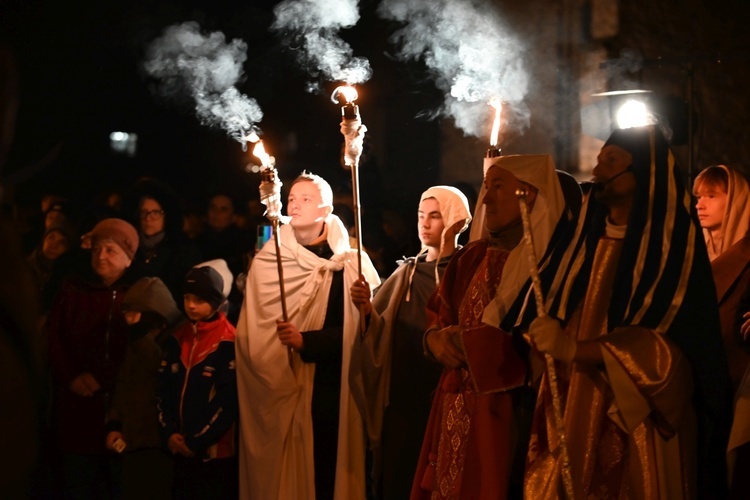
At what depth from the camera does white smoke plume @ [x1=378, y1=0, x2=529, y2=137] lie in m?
8.79

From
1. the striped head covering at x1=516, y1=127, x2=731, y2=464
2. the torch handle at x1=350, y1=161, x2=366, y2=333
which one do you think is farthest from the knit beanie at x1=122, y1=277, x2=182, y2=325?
the striped head covering at x1=516, y1=127, x2=731, y2=464

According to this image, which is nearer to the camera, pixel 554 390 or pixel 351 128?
pixel 554 390

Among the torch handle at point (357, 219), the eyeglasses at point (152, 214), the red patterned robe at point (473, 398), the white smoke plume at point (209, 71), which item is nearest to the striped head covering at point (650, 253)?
the red patterned robe at point (473, 398)

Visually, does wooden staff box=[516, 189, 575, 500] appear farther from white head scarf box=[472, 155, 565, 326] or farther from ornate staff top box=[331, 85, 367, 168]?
ornate staff top box=[331, 85, 367, 168]

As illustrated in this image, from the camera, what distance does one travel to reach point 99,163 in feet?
35.6

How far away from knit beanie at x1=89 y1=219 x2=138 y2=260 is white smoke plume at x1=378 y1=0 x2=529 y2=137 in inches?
106

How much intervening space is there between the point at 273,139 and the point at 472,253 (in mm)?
6207

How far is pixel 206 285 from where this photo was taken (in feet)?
22.5

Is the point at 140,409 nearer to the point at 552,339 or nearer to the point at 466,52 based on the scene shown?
the point at 552,339

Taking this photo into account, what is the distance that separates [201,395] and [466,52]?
12.3ft

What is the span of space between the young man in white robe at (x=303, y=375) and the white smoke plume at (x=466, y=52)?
2.09 meters

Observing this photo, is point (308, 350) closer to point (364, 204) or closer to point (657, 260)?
point (657, 260)

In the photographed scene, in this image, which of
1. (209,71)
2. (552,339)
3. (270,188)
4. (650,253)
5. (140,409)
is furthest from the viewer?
(209,71)

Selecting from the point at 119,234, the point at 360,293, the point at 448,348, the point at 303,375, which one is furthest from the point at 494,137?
the point at 119,234
